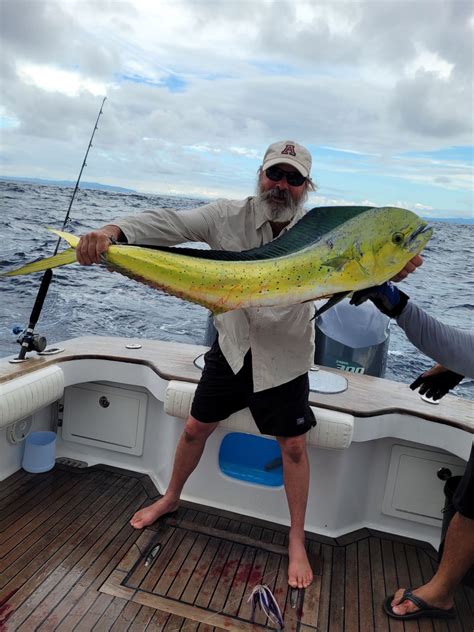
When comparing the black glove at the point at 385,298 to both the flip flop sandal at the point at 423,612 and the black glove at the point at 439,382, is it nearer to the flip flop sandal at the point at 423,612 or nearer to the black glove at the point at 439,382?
the black glove at the point at 439,382

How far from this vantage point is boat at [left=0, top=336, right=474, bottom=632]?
7.47 feet

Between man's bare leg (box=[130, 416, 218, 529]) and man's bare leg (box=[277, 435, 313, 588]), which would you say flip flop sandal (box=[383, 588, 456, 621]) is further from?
man's bare leg (box=[130, 416, 218, 529])

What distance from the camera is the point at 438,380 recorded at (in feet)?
7.54

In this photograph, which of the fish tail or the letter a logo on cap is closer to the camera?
the fish tail

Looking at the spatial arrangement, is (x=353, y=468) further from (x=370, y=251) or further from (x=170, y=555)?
(x=370, y=251)

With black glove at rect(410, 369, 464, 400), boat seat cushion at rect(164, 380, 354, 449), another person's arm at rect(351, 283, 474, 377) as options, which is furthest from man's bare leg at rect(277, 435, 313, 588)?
another person's arm at rect(351, 283, 474, 377)

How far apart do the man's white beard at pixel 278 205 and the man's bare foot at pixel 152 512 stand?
1.69 meters

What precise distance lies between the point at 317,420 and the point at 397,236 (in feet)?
4.65

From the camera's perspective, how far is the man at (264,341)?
213cm

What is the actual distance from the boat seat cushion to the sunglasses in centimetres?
123

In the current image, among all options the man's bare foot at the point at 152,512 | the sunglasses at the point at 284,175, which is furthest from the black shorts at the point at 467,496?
the man's bare foot at the point at 152,512

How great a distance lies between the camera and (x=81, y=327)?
27.4 feet

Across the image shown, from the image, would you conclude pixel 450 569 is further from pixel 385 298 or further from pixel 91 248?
pixel 91 248

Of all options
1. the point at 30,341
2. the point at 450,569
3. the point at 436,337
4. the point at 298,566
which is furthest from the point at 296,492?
the point at 30,341
